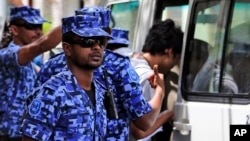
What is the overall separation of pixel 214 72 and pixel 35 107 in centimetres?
161

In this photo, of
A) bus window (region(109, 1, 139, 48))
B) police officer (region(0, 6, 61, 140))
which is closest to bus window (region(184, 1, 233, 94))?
police officer (region(0, 6, 61, 140))

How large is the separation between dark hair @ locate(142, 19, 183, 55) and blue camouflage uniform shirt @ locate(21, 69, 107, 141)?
164 cm

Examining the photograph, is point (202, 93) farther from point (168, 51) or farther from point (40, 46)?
point (40, 46)

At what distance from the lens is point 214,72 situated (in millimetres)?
4418

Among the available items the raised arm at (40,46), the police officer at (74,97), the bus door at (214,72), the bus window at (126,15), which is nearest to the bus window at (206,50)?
the bus door at (214,72)

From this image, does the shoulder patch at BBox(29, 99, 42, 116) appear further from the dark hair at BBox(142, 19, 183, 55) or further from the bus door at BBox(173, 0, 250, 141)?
the dark hair at BBox(142, 19, 183, 55)

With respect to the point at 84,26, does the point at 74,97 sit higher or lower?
lower

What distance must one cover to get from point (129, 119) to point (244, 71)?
2.71 feet

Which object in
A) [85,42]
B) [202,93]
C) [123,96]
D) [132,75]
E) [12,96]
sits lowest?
[12,96]

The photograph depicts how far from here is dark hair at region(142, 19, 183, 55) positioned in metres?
4.76

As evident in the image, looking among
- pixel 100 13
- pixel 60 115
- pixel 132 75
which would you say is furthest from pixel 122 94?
pixel 60 115

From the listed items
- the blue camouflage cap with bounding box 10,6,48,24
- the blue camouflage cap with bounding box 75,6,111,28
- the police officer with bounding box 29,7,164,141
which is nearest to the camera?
the blue camouflage cap with bounding box 75,6,111,28

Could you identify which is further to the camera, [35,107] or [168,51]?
[168,51]

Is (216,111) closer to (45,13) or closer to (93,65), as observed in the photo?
(93,65)
